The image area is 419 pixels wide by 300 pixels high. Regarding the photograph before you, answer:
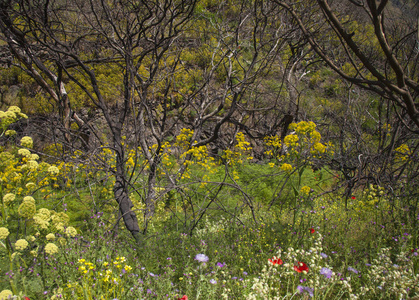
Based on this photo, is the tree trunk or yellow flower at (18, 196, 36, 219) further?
the tree trunk

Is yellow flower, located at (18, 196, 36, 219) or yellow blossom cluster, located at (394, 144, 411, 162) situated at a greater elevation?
yellow blossom cluster, located at (394, 144, 411, 162)

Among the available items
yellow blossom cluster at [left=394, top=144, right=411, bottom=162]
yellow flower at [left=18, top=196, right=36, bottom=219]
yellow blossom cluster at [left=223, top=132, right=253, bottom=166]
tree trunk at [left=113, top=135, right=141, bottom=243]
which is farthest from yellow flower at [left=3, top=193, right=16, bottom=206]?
yellow blossom cluster at [left=223, top=132, right=253, bottom=166]

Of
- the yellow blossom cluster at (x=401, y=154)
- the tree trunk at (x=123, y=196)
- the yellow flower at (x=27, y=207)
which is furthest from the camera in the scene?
the yellow blossom cluster at (x=401, y=154)

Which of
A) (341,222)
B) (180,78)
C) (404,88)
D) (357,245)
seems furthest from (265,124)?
(404,88)

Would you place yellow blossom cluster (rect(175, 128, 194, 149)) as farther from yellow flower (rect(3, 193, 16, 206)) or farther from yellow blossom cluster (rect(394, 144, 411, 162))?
yellow flower (rect(3, 193, 16, 206))

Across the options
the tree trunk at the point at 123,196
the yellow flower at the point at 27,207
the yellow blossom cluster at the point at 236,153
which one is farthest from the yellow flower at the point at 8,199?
the yellow blossom cluster at the point at 236,153

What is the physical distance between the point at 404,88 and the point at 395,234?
1.86m

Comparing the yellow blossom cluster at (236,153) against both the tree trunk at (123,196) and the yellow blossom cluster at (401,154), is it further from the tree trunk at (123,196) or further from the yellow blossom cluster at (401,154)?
the yellow blossom cluster at (401,154)

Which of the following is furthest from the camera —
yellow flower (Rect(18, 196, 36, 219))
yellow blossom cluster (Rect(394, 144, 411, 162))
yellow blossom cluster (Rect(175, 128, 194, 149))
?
yellow blossom cluster (Rect(175, 128, 194, 149))

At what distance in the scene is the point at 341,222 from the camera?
3.21 metres

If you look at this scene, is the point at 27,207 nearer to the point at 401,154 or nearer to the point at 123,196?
the point at 123,196

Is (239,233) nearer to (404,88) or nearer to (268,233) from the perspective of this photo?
(268,233)

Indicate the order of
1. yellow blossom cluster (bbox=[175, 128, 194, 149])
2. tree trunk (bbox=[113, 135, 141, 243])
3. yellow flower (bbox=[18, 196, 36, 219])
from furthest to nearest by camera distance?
1. yellow blossom cluster (bbox=[175, 128, 194, 149])
2. tree trunk (bbox=[113, 135, 141, 243])
3. yellow flower (bbox=[18, 196, 36, 219])

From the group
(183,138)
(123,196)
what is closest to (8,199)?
(123,196)
